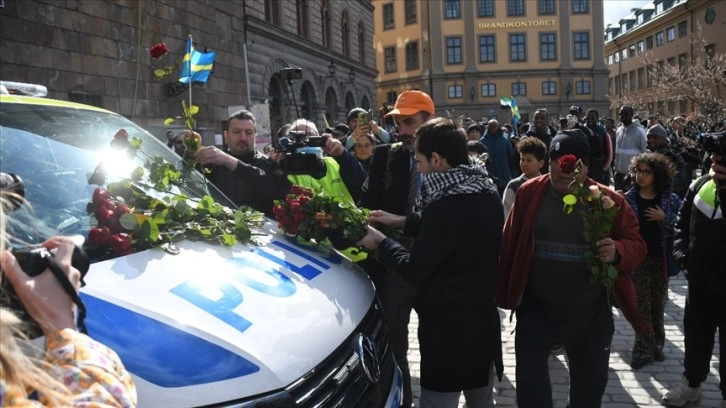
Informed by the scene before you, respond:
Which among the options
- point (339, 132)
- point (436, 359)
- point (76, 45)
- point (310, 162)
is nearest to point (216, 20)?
point (76, 45)

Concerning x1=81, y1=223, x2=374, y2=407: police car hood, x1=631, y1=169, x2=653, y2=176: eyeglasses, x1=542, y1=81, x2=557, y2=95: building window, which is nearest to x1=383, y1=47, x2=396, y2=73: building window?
x1=542, y1=81, x2=557, y2=95: building window

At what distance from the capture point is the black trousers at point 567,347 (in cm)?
335

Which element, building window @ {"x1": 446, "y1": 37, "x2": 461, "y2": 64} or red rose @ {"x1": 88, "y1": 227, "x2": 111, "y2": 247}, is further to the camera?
building window @ {"x1": 446, "y1": 37, "x2": 461, "y2": 64}

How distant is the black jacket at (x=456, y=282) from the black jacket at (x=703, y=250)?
5.59ft

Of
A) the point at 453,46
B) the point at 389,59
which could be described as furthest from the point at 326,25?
the point at 389,59

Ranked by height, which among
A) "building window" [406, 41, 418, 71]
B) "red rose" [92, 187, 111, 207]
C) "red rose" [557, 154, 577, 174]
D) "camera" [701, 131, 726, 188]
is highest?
"building window" [406, 41, 418, 71]

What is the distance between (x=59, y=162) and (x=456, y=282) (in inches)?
80.8

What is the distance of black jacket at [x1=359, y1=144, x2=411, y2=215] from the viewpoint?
402cm

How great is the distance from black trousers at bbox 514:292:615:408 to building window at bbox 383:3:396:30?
5949 cm

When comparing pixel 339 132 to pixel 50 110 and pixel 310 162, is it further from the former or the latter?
pixel 50 110

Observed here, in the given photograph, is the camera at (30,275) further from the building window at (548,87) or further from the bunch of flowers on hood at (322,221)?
the building window at (548,87)

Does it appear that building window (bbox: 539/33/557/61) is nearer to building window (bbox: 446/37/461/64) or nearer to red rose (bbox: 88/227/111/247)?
building window (bbox: 446/37/461/64)

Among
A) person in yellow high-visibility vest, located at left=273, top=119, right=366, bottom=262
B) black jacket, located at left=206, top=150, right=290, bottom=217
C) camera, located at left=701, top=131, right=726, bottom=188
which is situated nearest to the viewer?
camera, located at left=701, top=131, right=726, bottom=188

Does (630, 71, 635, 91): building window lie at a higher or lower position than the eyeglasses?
higher
